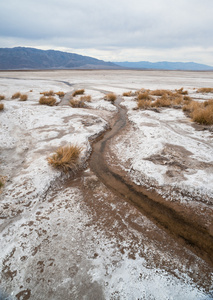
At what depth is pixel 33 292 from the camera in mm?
1979

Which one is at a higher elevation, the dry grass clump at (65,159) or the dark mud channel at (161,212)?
the dry grass clump at (65,159)

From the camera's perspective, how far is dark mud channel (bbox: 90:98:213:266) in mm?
2523

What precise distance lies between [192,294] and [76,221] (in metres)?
1.87

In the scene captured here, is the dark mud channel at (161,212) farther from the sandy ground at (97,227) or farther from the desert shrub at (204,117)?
the desert shrub at (204,117)

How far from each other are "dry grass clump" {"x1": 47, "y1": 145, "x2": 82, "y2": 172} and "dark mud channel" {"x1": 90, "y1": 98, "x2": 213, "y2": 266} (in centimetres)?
54

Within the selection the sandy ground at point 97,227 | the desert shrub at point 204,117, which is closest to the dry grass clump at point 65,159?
the sandy ground at point 97,227

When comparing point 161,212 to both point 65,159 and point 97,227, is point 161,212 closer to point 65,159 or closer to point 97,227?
point 97,227

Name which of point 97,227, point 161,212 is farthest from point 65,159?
point 161,212

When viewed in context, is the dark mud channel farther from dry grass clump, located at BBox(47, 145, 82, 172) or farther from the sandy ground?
dry grass clump, located at BBox(47, 145, 82, 172)

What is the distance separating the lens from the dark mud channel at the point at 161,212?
8.28ft

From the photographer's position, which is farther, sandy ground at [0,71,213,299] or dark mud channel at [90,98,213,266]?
dark mud channel at [90,98,213,266]

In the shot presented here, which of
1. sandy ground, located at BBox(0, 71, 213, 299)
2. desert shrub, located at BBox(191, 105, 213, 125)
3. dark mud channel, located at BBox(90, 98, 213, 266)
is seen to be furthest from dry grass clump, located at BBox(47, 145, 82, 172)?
desert shrub, located at BBox(191, 105, 213, 125)

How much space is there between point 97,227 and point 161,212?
4.08 feet

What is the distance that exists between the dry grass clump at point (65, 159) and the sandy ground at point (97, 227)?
0.72ft
